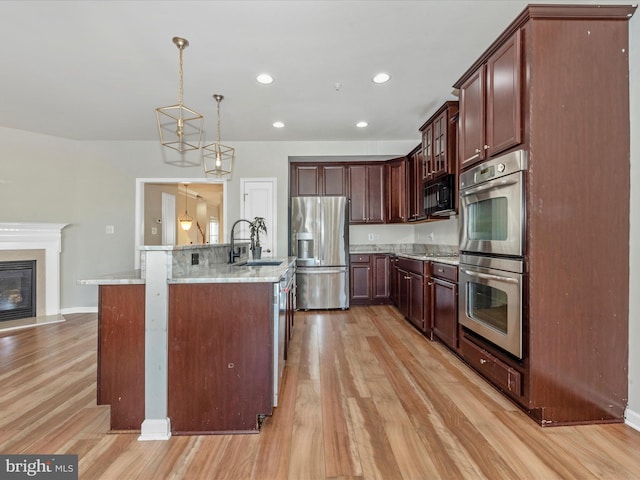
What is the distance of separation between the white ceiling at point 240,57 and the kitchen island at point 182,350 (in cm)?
168

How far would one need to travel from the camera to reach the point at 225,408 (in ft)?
5.34

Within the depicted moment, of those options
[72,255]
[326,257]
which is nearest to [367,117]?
[326,257]

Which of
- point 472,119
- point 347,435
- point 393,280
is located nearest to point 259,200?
point 393,280

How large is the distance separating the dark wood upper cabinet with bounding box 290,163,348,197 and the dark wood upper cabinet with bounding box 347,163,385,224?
13 centimetres

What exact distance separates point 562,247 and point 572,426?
3.28 feet

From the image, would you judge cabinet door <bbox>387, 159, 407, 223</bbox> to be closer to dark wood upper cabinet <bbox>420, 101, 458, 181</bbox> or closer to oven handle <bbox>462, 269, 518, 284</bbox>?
dark wood upper cabinet <bbox>420, 101, 458, 181</bbox>

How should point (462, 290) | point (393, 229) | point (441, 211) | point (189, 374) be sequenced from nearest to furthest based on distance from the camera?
1. point (189, 374)
2. point (462, 290)
3. point (441, 211)
4. point (393, 229)

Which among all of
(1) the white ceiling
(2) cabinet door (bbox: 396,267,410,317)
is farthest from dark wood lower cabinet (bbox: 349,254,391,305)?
(1) the white ceiling

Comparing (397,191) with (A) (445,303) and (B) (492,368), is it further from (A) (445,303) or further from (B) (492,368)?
(B) (492,368)

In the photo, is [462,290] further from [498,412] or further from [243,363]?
[243,363]

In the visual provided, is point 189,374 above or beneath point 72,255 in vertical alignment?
beneath

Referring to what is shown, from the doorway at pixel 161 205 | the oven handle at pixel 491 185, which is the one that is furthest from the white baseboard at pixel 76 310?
the oven handle at pixel 491 185

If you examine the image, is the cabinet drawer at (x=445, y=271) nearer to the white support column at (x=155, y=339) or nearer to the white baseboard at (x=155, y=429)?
the white support column at (x=155, y=339)

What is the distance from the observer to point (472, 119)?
2.22 m
